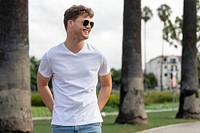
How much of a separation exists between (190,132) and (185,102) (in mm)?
5676

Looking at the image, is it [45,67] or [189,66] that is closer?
[45,67]

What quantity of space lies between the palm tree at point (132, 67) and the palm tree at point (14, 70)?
286 inches

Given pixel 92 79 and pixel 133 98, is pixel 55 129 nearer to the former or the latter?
pixel 92 79

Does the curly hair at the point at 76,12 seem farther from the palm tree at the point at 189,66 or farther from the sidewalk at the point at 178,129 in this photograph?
the palm tree at the point at 189,66

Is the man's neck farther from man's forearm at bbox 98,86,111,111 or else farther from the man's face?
man's forearm at bbox 98,86,111,111

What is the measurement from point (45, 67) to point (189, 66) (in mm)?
17061

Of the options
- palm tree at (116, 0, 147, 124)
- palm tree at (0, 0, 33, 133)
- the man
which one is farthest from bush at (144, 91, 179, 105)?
the man

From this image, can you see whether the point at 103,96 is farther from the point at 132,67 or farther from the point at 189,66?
the point at 189,66

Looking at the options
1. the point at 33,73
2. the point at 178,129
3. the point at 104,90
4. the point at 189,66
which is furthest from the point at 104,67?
the point at 33,73

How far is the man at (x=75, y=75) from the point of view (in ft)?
14.4

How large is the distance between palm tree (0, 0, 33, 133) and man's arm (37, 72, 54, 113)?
5.35 meters

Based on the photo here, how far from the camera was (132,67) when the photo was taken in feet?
56.4

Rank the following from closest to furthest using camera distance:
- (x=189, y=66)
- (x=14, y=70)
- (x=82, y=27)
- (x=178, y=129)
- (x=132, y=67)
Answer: (x=82, y=27) < (x=14, y=70) < (x=178, y=129) < (x=132, y=67) < (x=189, y=66)

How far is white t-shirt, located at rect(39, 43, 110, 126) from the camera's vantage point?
4395 mm
